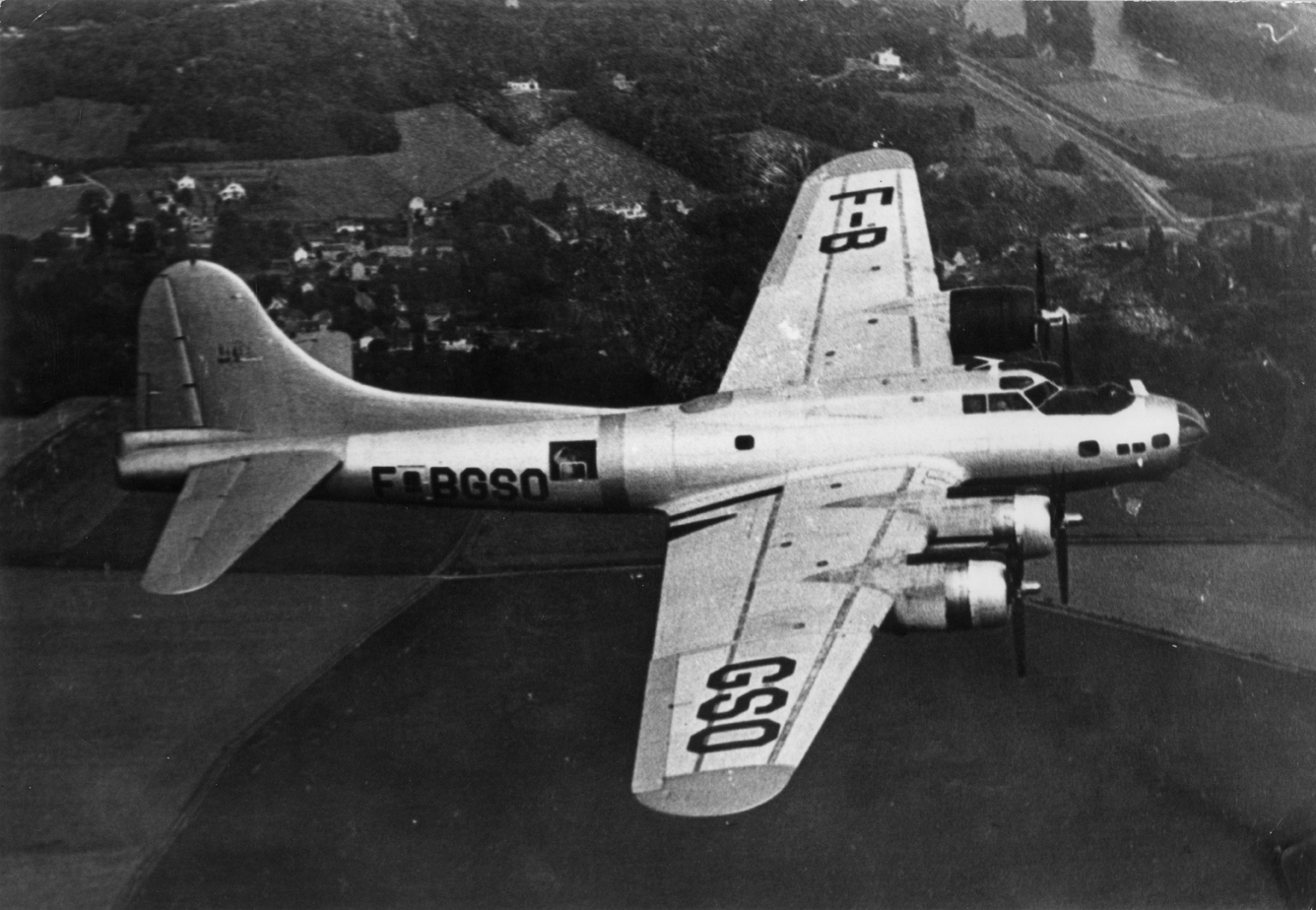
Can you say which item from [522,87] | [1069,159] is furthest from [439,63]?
[1069,159]

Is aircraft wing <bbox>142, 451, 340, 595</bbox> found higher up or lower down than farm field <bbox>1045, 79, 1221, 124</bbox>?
lower down

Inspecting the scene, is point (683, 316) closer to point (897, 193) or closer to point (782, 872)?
point (897, 193)

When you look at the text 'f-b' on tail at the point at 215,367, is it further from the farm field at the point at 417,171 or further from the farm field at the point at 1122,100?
the farm field at the point at 1122,100

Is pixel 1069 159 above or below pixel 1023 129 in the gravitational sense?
below

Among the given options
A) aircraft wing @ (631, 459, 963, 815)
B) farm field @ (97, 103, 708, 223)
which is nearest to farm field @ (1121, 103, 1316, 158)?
aircraft wing @ (631, 459, 963, 815)

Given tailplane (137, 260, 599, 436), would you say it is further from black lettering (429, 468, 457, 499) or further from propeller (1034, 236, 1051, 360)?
propeller (1034, 236, 1051, 360)

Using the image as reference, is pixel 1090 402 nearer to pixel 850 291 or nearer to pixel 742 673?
pixel 850 291
